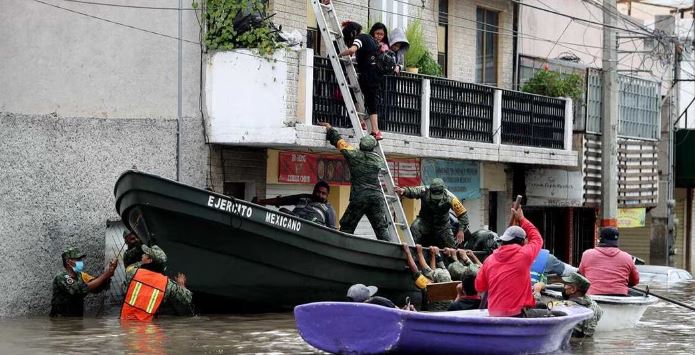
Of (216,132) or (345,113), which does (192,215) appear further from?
(345,113)

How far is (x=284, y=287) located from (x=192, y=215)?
6.58 feet

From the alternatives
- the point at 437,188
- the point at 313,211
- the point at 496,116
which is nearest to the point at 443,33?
the point at 496,116

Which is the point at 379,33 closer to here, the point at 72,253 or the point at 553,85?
the point at 72,253

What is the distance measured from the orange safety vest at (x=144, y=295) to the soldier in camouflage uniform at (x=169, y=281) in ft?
0.29

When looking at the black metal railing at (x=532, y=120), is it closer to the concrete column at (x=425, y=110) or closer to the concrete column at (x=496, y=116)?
the concrete column at (x=496, y=116)

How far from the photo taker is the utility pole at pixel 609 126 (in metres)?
25.8

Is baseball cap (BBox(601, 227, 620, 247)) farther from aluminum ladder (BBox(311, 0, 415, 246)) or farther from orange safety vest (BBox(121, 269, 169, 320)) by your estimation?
orange safety vest (BBox(121, 269, 169, 320))

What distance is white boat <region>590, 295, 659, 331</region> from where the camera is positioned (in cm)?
1677

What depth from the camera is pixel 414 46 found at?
22.8m

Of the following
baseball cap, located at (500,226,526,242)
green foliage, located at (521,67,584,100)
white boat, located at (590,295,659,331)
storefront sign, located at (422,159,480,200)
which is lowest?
white boat, located at (590,295,659,331)

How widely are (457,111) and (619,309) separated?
7193mm

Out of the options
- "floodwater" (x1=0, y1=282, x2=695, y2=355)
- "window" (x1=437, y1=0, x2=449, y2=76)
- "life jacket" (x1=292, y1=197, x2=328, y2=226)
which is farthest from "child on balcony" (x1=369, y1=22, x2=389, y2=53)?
"floodwater" (x1=0, y1=282, x2=695, y2=355)

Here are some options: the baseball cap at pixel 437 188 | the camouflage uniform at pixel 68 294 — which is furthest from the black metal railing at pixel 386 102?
the camouflage uniform at pixel 68 294

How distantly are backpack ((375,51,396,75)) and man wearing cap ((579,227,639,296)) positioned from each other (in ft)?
15.6
